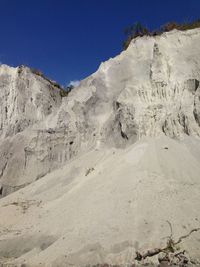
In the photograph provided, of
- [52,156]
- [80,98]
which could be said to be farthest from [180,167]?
[80,98]

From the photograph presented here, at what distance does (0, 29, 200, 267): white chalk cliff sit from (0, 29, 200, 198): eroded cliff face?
0.07 metres

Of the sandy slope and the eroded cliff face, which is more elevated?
the eroded cliff face

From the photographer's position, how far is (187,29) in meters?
30.1

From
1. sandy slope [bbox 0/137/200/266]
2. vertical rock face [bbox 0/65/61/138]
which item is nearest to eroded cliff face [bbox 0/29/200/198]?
vertical rock face [bbox 0/65/61/138]

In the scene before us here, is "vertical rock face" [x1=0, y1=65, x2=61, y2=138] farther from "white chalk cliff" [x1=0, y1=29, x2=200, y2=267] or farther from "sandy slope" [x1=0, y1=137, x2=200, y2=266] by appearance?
"sandy slope" [x1=0, y1=137, x2=200, y2=266]

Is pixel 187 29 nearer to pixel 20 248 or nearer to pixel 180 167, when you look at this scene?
pixel 180 167

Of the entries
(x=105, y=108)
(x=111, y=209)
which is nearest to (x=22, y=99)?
(x=105, y=108)

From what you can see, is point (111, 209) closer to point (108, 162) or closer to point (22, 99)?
point (108, 162)

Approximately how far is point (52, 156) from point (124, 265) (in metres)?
13.7

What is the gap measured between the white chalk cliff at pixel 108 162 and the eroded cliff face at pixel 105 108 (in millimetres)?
73

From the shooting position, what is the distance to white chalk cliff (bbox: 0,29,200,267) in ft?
51.2

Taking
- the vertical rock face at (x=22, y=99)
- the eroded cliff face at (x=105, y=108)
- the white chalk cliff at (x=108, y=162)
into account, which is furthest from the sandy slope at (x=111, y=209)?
the vertical rock face at (x=22, y=99)

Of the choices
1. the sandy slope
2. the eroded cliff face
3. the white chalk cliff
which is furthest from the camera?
the eroded cliff face

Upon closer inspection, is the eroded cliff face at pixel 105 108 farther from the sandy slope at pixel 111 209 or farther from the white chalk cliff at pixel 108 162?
the sandy slope at pixel 111 209
